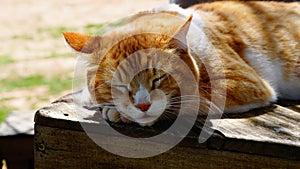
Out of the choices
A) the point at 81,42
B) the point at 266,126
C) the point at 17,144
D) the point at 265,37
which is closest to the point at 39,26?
the point at 17,144

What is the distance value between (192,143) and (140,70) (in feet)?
1.27

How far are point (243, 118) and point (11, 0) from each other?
930cm

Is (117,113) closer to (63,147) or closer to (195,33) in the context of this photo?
(63,147)

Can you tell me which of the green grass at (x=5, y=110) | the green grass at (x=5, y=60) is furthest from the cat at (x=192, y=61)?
the green grass at (x=5, y=60)

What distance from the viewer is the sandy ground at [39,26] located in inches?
270

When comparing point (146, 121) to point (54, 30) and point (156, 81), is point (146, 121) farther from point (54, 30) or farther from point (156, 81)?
point (54, 30)

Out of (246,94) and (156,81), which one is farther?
(246,94)

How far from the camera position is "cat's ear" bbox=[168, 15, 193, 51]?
2463mm

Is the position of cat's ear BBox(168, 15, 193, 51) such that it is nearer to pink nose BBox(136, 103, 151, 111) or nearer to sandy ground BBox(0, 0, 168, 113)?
pink nose BBox(136, 103, 151, 111)

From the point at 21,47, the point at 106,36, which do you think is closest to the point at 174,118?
the point at 106,36

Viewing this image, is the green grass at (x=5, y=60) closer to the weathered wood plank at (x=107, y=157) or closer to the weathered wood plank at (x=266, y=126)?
the weathered wood plank at (x=107, y=157)

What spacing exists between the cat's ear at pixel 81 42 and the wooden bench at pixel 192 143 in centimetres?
31

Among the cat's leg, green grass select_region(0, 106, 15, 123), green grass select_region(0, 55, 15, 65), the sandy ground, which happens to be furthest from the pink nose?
green grass select_region(0, 55, 15, 65)

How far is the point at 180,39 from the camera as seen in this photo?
2.50m
